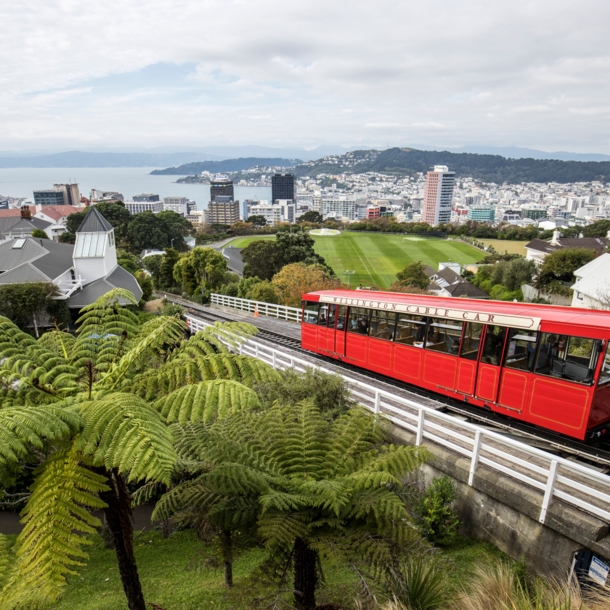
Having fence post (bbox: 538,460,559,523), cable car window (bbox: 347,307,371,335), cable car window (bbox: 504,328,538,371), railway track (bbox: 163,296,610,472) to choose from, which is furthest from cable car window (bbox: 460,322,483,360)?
fence post (bbox: 538,460,559,523)

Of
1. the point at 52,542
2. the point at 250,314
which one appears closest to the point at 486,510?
the point at 52,542

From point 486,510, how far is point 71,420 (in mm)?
6166

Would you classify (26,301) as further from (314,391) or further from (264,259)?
(264,259)

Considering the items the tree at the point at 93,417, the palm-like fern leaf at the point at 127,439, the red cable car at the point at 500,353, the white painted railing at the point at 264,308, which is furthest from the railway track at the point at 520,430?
the white painted railing at the point at 264,308

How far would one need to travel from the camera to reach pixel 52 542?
368 cm

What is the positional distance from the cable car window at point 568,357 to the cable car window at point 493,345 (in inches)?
30.3

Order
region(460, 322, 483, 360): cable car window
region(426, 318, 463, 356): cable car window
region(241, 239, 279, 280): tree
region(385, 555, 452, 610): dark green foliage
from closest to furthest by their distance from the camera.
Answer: region(385, 555, 452, 610): dark green foliage < region(460, 322, 483, 360): cable car window < region(426, 318, 463, 356): cable car window < region(241, 239, 279, 280): tree

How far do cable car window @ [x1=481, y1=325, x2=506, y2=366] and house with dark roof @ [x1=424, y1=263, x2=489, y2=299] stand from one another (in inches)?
1594

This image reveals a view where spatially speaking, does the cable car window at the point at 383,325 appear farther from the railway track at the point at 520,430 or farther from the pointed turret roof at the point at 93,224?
the pointed turret roof at the point at 93,224

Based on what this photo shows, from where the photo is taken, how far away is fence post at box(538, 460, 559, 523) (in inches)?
236

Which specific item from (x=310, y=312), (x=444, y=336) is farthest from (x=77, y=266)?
(x=444, y=336)

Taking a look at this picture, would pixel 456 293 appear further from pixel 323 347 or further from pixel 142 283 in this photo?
pixel 323 347

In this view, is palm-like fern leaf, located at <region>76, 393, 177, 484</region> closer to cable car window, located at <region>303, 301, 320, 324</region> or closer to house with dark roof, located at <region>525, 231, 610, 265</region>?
cable car window, located at <region>303, 301, 320, 324</region>

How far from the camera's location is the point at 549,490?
6027 millimetres
